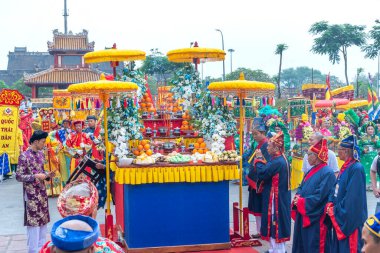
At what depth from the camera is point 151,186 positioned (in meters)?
6.77

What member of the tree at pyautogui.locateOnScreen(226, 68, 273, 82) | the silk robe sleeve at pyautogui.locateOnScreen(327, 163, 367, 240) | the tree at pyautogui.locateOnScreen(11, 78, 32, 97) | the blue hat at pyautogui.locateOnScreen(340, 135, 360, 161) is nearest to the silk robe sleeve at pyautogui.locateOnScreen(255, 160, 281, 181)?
the blue hat at pyautogui.locateOnScreen(340, 135, 360, 161)

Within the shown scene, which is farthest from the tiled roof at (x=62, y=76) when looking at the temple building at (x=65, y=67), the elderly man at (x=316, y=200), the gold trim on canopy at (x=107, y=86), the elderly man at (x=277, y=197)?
the elderly man at (x=316, y=200)

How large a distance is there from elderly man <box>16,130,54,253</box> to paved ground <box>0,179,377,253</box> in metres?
1.03

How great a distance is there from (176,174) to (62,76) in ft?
118

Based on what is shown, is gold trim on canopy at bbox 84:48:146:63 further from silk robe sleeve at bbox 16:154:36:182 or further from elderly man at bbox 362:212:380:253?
elderly man at bbox 362:212:380:253

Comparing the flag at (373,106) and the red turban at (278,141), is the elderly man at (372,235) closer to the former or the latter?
the red turban at (278,141)

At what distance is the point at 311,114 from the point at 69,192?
545 inches

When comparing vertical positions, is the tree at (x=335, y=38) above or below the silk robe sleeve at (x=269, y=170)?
above

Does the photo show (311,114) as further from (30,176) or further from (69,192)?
(69,192)

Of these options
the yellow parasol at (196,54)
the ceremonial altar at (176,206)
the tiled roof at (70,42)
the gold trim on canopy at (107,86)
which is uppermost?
the tiled roof at (70,42)

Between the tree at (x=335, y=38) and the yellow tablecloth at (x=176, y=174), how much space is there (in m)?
41.2

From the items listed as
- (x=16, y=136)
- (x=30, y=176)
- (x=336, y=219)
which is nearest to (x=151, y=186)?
(x=30, y=176)

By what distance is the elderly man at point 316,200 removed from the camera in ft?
18.2

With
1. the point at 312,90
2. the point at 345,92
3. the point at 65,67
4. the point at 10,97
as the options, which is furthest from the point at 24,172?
the point at 65,67
